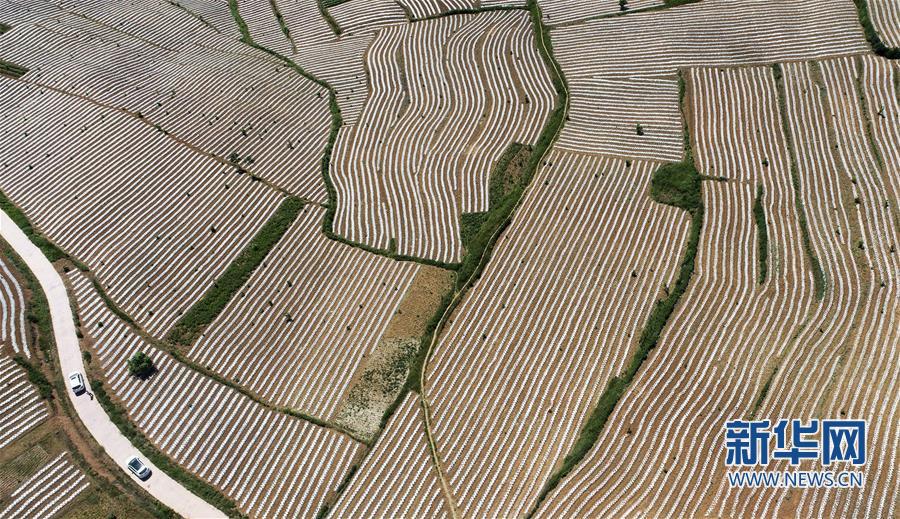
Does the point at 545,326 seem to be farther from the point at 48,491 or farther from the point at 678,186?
the point at 48,491

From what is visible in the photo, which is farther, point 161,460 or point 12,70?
point 12,70

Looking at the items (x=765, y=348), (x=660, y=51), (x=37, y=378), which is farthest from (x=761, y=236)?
(x=37, y=378)

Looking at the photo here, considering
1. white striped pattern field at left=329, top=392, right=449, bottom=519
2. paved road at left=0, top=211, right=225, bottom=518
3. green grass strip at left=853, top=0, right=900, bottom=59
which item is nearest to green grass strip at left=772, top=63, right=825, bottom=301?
green grass strip at left=853, top=0, right=900, bottom=59

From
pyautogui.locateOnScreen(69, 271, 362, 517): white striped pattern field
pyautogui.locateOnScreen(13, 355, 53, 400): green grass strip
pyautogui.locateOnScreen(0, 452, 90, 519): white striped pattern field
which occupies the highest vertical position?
pyautogui.locateOnScreen(13, 355, 53, 400): green grass strip

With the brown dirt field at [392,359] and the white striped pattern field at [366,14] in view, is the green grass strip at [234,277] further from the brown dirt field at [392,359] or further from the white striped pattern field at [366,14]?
the white striped pattern field at [366,14]

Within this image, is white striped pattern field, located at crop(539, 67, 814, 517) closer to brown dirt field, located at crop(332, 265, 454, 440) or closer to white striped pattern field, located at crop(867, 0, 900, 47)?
brown dirt field, located at crop(332, 265, 454, 440)
